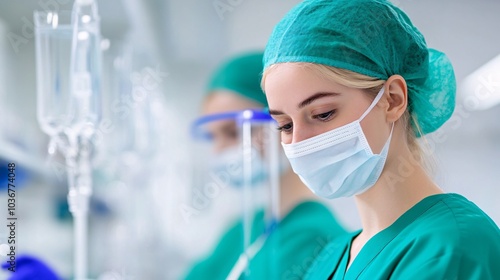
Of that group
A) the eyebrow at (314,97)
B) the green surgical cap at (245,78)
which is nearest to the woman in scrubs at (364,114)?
the eyebrow at (314,97)

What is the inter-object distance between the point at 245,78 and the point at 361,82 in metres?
1.22

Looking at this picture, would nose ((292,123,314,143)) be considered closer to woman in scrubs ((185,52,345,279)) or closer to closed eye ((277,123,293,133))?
closed eye ((277,123,293,133))

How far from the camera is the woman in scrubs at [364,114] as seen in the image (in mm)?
1034

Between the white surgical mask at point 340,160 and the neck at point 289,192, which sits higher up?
the white surgical mask at point 340,160

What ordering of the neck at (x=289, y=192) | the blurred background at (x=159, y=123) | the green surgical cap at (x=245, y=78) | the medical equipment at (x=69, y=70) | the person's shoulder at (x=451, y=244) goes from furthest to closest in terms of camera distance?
the blurred background at (x=159, y=123) → the green surgical cap at (x=245, y=78) → the neck at (x=289, y=192) → the medical equipment at (x=69, y=70) → the person's shoulder at (x=451, y=244)

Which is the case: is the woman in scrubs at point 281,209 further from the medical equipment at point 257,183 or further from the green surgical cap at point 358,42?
the green surgical cap at point 358,42

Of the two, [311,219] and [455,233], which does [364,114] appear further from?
[311,219]

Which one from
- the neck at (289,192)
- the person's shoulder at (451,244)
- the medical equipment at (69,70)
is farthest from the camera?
the neck at (289,192)

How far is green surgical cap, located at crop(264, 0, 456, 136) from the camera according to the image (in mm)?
1047

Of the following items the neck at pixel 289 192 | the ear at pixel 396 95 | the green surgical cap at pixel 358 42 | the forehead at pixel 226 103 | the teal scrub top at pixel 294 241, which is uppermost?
the green surgical cap at pixel 358 42

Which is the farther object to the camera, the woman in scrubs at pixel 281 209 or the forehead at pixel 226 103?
the forehead at pixel 226 103

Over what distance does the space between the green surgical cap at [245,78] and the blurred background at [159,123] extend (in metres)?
0.36

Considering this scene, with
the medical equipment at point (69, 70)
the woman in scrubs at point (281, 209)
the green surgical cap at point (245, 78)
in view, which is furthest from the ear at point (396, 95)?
the green surgical cap at point (245, 78)

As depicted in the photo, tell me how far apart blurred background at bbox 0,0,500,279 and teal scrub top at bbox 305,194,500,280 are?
0.58ft
